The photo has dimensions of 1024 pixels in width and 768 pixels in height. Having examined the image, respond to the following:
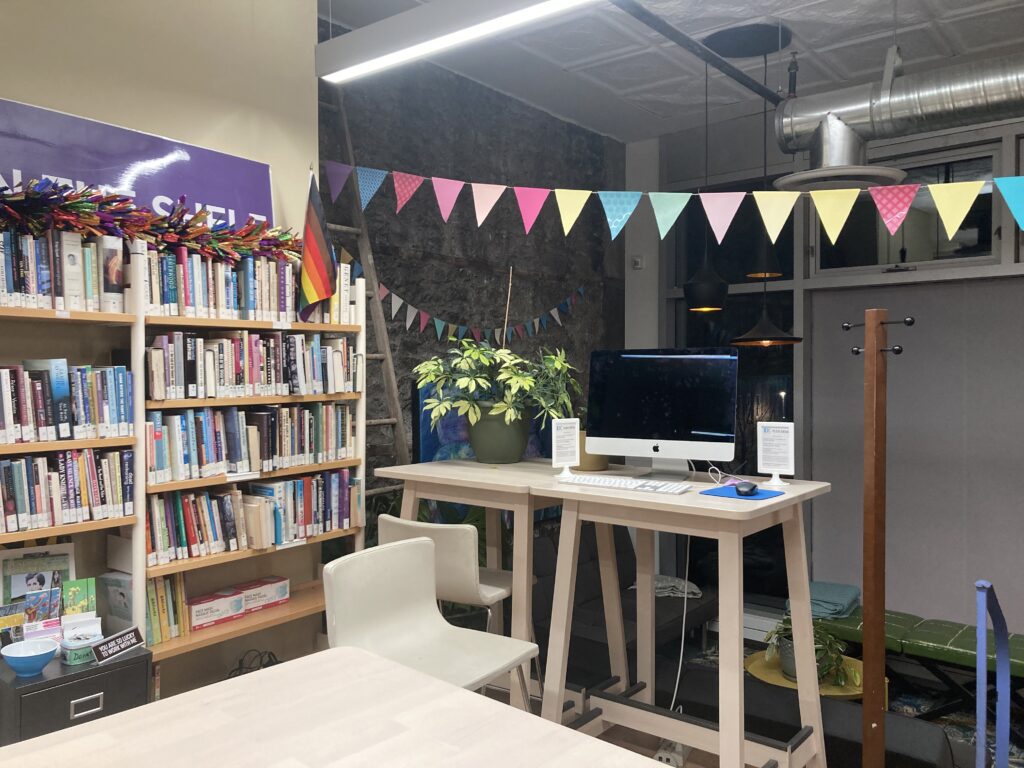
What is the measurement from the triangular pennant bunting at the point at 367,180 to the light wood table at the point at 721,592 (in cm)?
153

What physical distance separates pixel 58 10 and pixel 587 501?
2.39 meters

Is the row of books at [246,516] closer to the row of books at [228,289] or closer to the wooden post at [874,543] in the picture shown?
the row of books at [228,289]

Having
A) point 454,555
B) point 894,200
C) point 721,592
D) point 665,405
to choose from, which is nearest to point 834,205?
point 894,200

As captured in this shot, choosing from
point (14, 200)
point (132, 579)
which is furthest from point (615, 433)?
point (14, 200)

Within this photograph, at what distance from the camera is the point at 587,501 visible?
102 inches

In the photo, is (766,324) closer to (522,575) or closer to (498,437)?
(498,437)

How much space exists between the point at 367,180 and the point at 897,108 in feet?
7.99

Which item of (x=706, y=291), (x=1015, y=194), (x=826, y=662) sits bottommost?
(x=826, y=662)

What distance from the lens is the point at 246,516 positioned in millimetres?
2941

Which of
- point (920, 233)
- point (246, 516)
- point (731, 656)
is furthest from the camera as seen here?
point (920, 233)

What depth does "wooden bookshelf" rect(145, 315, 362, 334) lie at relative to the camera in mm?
2645

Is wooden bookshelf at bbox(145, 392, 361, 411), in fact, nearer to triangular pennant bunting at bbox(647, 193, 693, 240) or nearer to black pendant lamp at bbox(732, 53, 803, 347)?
triangular pennant bunting at bbox(647, 193, 693, 240)

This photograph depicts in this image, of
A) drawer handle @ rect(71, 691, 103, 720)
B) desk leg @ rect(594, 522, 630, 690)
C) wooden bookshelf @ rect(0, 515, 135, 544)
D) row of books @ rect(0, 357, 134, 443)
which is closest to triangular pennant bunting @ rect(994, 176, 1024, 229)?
desk leg @ rect(594, 522, 630, 690)

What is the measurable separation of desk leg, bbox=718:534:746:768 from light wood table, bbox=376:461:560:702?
2.32 feet
